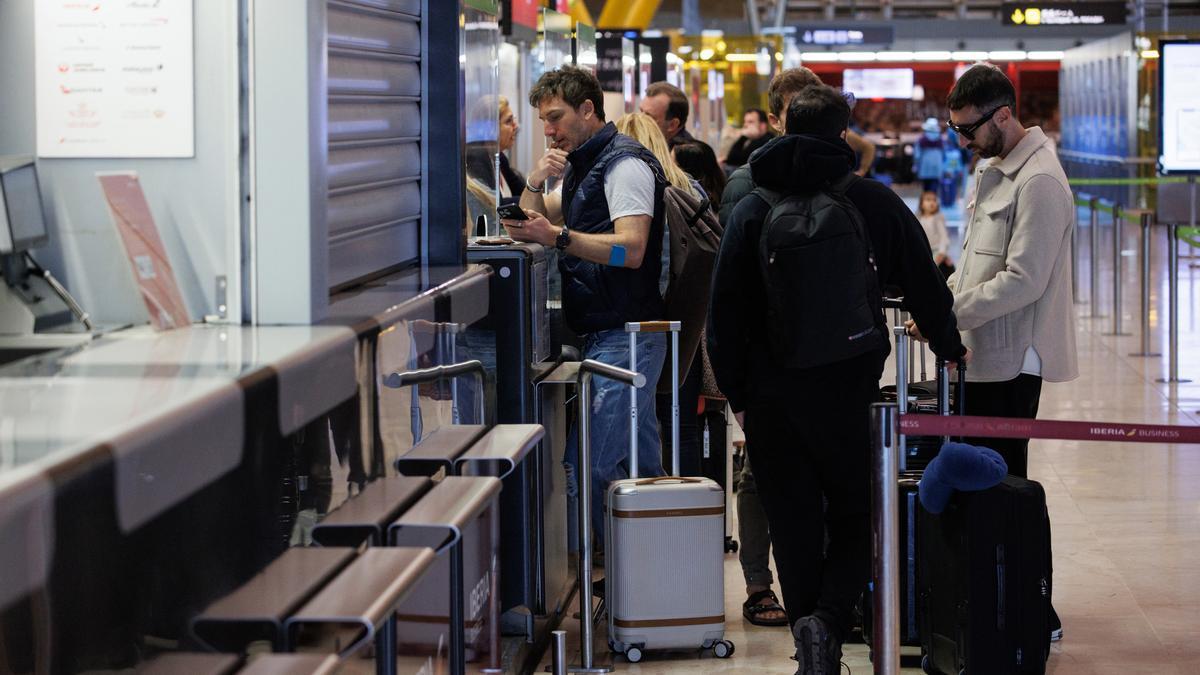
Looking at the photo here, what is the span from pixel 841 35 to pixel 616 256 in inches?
1170

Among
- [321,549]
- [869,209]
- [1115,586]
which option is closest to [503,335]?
[869,209]

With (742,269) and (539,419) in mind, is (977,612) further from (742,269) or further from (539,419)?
(539,419)

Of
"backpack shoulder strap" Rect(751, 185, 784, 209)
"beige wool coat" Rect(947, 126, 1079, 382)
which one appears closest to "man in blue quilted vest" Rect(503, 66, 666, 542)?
"backpack shoulder strap" Rect(751, 185, 784, 209)

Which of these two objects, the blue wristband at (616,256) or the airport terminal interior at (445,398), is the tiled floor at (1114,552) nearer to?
the airport terminal interior at (445,398)

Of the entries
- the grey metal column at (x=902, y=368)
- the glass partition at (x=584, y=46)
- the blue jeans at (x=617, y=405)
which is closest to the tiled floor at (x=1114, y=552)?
the blue jeans at (x=617, y=405)

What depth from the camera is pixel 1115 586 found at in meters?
5.22

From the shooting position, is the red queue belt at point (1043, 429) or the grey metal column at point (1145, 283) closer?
the red queue belt at point (1043, 429)

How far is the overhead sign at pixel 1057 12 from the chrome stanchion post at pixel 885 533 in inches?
916

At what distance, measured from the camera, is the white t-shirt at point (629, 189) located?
4734mm

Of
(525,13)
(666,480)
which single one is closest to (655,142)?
(666,480)

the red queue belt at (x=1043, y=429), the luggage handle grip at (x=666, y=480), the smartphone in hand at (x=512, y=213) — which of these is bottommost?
the luggage handle grip at (x=666, y=480)

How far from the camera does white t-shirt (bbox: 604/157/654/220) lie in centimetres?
473

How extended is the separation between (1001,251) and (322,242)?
216 cm

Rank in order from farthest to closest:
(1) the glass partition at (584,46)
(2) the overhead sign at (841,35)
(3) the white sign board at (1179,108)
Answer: (2) the overhead sign at (841,35) → (3) the white sign board at (1179,108) → (1) the glass partition at (584,46)
